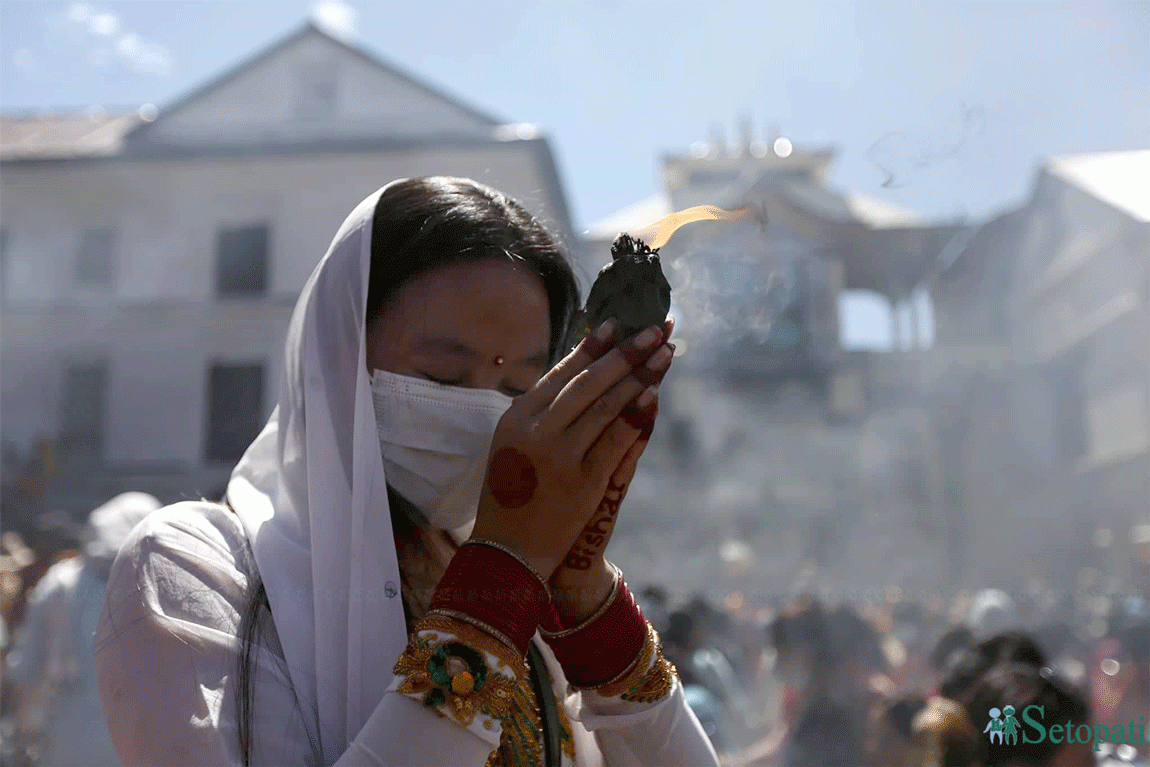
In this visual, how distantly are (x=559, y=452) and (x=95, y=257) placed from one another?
1759 centimetres

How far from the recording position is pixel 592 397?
886 mm

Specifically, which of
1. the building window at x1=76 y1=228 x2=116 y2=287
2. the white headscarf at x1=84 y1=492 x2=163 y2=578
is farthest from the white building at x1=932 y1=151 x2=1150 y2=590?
the building window at x1=76 y1=228 x2=116 y2=287

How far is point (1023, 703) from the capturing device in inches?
98.7

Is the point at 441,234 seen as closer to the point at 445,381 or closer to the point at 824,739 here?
the point at 445,381

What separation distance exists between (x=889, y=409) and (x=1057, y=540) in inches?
142

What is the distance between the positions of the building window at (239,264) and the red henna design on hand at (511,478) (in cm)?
1572

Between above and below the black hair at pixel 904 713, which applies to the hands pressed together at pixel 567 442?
above

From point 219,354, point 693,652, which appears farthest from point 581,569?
point 219,354

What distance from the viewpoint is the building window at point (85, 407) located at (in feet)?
49.5

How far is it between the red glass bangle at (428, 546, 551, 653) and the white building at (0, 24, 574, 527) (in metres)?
13.2

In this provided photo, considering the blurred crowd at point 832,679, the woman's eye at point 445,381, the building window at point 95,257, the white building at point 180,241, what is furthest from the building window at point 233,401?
the woman's eye at point 445,381

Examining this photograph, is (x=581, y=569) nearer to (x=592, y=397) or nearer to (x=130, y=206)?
(x=592, y=397)

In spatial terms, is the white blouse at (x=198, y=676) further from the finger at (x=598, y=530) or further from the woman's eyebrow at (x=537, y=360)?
the woman's eyebrow at (x=537, y=360)

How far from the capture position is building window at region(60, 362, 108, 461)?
594 inches
